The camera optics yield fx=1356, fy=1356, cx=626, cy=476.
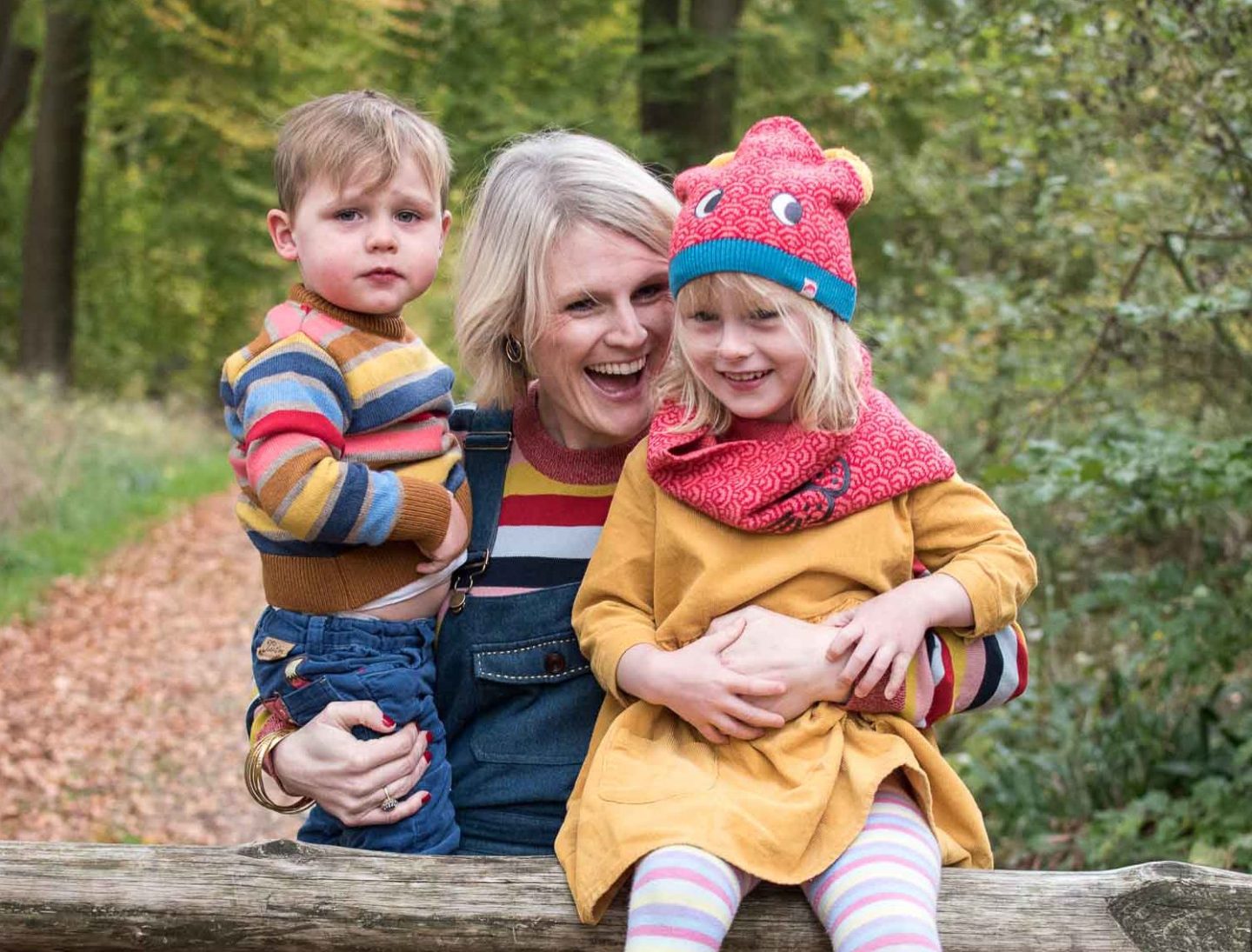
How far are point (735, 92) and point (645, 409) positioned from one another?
348 inches


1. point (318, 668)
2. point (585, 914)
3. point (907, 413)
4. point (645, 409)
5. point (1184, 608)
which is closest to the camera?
point (585, 914)

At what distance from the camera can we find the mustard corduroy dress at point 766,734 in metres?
2.09

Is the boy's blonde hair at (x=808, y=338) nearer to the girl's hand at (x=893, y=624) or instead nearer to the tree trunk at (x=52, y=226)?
the girl's hand at (x=893, y=624)

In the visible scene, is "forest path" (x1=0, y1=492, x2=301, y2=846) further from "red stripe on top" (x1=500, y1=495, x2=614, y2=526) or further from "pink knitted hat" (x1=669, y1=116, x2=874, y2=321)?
"pink knitted hat" (x1=669, y1=116, x2=874, y2=321)

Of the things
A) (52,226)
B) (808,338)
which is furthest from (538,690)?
(52,226)

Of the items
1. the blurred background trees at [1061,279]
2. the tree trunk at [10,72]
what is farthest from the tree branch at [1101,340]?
the tree trunk at [10,72]

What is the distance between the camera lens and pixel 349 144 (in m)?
Result: 2.50

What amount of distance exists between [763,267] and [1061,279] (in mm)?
4019

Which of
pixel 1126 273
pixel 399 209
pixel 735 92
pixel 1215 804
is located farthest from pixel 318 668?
pixel 735 92

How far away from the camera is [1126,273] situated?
5.02m

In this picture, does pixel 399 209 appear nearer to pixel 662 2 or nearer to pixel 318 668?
pixel 318 668

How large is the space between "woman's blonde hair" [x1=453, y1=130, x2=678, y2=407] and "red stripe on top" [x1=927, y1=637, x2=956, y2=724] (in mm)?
927

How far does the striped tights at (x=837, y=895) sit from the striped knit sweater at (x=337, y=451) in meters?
0.77

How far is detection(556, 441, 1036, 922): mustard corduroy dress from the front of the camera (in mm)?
2086
